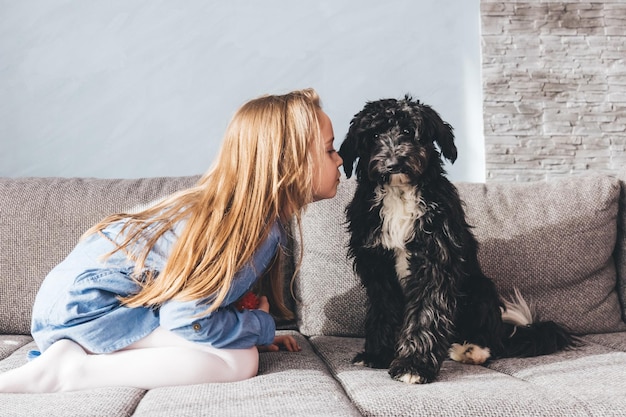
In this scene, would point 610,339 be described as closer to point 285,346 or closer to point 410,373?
point 410,373

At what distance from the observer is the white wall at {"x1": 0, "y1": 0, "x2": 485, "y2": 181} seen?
3189 millimetres

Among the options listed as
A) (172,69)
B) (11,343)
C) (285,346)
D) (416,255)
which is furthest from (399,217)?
(172,69)

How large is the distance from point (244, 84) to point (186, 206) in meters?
1.73

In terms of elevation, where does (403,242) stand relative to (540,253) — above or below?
above

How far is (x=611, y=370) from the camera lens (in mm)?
1588

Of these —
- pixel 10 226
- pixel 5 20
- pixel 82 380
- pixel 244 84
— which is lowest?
pixel 82 380

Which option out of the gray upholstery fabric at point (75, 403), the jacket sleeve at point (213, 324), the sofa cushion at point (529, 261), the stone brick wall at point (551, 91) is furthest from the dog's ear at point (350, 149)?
the stone brick wall at point (551, 91)

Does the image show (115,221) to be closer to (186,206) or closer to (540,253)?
(186,206)

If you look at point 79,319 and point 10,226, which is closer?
point 79,319

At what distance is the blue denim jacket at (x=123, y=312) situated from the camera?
1.55m

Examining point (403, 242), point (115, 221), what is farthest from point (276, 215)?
point (115, 221)

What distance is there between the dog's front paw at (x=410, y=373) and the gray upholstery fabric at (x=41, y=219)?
105 cm

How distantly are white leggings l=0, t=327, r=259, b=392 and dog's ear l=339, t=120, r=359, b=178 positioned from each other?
60cm

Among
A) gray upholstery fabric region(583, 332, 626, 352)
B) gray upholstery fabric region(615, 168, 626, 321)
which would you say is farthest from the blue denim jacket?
gray upholstery fabric region(615, 168, 626, 321)
